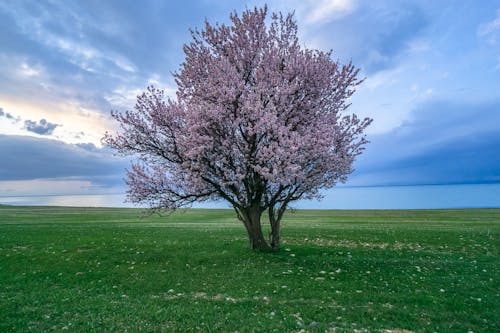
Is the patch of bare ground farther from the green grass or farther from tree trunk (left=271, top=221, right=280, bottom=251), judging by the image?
tree trunk (left=271, top=221, right=280, bottom=251)

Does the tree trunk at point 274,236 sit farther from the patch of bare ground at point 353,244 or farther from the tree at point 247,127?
the patch of bare ground at point 353,244

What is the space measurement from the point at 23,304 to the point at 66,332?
4.09m

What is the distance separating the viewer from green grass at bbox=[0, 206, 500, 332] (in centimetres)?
948

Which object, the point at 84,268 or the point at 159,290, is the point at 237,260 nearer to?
the point at 159,290

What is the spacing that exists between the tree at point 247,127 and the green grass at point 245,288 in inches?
166

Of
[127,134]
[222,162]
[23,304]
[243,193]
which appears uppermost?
[127,134]

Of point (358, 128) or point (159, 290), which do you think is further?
point (358, 128)

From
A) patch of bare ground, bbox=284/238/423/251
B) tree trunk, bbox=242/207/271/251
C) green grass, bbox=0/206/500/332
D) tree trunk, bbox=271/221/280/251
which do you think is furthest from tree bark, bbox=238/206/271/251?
patch of bare ground, bbox=284/238/423/251

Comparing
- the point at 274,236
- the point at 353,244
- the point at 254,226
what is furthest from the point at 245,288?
the point at 353,244

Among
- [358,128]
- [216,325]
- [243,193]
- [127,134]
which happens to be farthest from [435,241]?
[127,134]

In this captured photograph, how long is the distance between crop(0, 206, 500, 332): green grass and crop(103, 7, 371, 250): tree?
4.23 meters

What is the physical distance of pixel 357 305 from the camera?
1088 centimetres

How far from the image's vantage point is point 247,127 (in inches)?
671

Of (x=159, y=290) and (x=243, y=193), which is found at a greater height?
(x=243, y=193)
